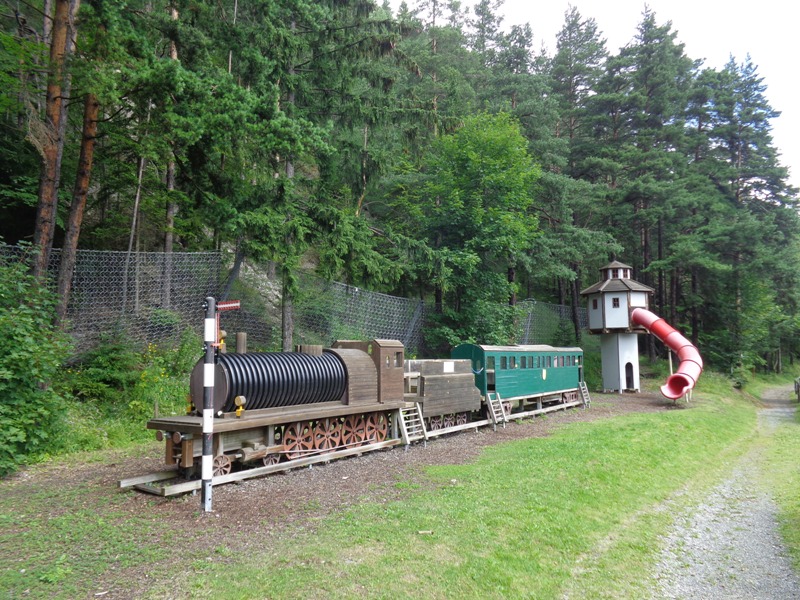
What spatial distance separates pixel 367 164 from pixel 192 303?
6762 mm

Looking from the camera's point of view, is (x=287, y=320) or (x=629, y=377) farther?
(x=629, y=377)

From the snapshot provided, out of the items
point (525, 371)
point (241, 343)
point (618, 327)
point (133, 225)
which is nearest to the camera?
point (241, 343)

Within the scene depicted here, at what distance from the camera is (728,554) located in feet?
23.3

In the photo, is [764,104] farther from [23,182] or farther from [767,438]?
[23,182]

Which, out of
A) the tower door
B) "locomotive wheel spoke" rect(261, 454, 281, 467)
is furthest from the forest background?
the tower door

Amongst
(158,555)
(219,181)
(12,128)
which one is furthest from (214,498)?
(12,128)

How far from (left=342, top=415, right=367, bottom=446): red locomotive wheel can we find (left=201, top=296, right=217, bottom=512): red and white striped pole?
3876 millimetres

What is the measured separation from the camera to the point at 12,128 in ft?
47.4

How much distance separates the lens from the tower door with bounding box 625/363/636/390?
86.0 feet

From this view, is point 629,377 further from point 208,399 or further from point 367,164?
point 208,399

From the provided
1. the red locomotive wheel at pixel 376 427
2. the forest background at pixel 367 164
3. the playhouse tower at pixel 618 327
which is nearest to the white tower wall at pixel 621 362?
the playhouse tower at pixel 618 327

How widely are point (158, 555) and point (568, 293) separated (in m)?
43.2

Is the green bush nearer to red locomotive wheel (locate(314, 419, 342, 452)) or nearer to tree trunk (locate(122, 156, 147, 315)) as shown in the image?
tree trunk (locate(122, 156, 147, 315))

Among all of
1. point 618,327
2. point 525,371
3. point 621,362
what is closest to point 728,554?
point 525,371
